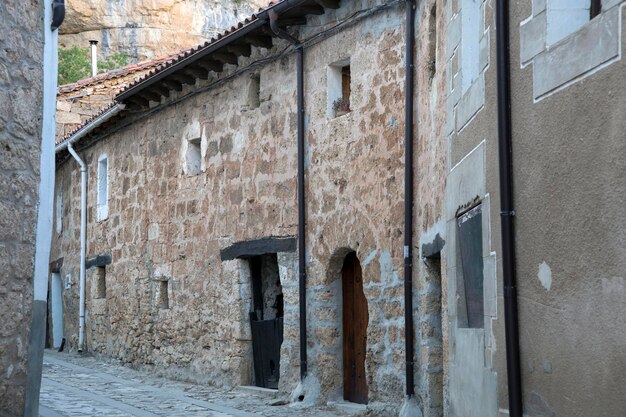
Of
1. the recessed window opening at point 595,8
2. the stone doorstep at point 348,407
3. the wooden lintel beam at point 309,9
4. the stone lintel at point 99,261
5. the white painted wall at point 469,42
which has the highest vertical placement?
the wooden lintel beam at point 309,9

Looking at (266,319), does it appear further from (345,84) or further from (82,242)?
(82,242)

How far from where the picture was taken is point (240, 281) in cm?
1359

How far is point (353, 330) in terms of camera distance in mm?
11758

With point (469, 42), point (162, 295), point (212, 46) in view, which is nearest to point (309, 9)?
point (212, 46)

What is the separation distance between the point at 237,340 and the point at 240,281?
76 cm

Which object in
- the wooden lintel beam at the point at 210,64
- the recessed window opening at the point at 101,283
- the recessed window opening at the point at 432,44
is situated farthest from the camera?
the recessed window opening at the point at 101,283

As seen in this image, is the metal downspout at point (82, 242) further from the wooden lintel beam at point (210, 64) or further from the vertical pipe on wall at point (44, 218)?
the vertical pipe on wall at point (44, 218)

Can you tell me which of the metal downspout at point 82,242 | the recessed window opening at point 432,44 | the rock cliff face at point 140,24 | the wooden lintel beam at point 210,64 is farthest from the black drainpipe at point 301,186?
the rock cliff face at point 140,24

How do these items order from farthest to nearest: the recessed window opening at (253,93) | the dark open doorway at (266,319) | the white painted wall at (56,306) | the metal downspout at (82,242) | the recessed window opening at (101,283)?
the white painted wall at (56,306) → the metal downspout at (82,242) → the recessed window opening at (101,283) → the recessed window opening at (253,93) → the dark open doorway at (266,319)

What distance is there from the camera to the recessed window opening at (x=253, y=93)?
44.7ft

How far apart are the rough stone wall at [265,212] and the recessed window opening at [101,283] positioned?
0.36 metres

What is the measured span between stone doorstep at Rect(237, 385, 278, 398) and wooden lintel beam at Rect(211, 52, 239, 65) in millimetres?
4207

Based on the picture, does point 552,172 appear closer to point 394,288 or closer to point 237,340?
point 394,288

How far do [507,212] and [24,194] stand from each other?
115 inches
